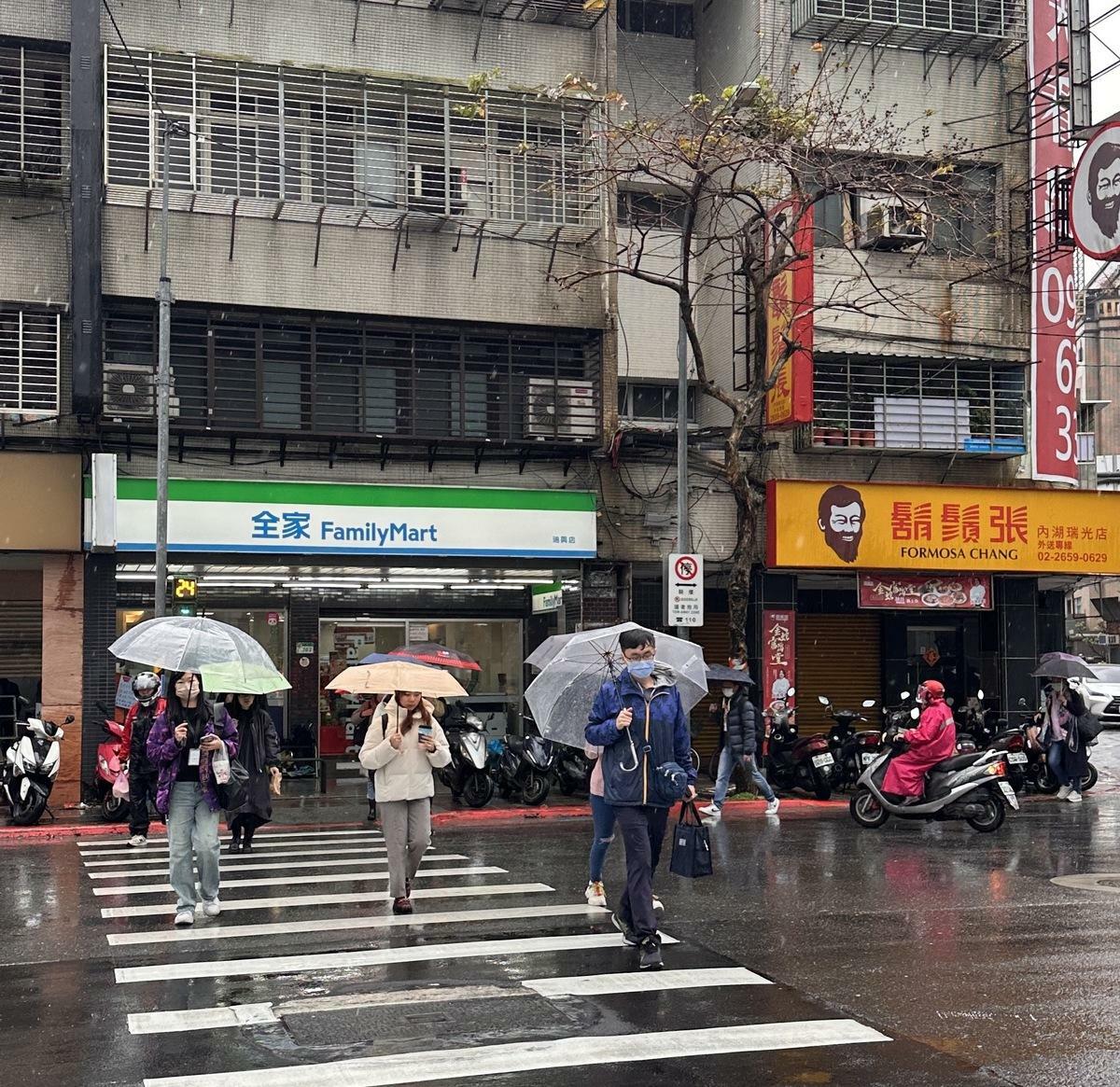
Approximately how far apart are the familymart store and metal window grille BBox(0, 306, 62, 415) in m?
1.46

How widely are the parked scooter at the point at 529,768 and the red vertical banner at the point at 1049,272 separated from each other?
10.4 metres

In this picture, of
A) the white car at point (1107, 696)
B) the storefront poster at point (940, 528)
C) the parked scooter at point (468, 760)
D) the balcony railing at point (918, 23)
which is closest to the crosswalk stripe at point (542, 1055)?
the parked scooter at point (468, 760)

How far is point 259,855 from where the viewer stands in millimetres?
15312

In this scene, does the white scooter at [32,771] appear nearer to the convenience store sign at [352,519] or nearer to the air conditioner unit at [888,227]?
the convenience store sign at [352,519]

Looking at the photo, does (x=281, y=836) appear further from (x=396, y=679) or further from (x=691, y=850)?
(x=691, y=850)

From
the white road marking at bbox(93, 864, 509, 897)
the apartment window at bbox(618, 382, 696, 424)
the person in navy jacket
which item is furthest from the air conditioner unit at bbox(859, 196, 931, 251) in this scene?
the person in navy jacket

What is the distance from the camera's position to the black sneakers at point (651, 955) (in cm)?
914

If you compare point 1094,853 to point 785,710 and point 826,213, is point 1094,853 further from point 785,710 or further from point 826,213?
point 826,213

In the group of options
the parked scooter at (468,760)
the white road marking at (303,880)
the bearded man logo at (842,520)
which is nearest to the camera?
the white road marking at (303,880)

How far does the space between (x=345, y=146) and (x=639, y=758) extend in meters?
15.7

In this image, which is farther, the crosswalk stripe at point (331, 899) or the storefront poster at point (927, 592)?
the storefront poster at point (927, 592)

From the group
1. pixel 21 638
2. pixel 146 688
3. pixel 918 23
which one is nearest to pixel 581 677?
pixel 146 688

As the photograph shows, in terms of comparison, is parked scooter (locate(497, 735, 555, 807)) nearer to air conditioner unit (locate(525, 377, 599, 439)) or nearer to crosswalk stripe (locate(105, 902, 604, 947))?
air conditioner unit (locate(525, 377, 599, 439))

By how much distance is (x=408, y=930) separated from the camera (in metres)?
10.6
